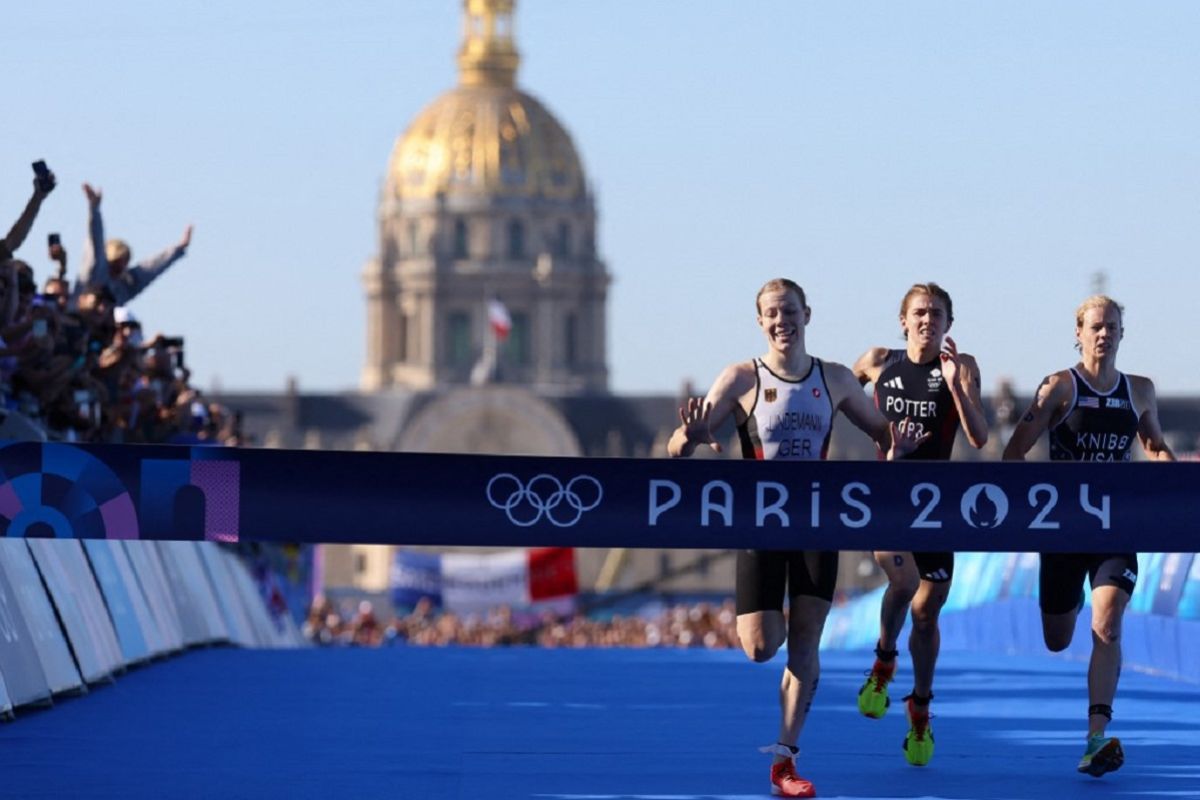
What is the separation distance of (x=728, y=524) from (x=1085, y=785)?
1601mm

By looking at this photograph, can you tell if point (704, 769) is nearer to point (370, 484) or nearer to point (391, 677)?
point (370, 484)

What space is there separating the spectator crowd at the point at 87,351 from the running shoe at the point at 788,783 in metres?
5.41

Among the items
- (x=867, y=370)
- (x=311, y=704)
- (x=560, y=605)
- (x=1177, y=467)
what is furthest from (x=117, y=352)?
(x=560, y=605)

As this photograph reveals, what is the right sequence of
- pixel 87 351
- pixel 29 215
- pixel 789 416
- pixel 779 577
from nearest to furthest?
pixel 779 577 → pixel 789 416 → pixel 29 215 → pixel 87 351

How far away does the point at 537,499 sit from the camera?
11570 millimetres

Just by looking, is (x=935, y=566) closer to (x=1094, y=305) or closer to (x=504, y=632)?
(x=1094, y=305)

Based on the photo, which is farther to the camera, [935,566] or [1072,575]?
[935,566]

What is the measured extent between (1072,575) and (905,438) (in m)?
0.85

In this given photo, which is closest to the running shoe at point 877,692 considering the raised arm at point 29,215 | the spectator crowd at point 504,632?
the raised arm at point 29,215

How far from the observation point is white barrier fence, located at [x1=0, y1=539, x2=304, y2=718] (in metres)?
13.9

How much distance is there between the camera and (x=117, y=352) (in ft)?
66.7

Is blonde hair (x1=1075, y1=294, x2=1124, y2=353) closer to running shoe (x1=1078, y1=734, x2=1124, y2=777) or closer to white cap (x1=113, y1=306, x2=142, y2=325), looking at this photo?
running shoe (x1=1078, y1=734, x2=1124, y2=777)

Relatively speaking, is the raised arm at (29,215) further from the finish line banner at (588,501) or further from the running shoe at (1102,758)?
the running shoe at (1102,758)

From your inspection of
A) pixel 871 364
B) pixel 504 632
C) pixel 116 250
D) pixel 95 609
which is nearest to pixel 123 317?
pixel 116 250
